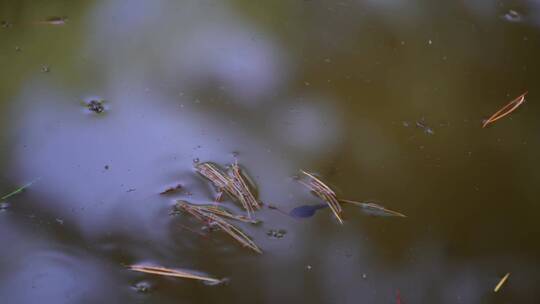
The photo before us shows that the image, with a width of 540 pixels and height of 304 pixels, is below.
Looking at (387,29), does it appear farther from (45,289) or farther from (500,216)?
(45,289)

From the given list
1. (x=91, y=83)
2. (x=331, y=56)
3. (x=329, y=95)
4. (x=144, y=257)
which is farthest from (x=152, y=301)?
(x=331, y=56)

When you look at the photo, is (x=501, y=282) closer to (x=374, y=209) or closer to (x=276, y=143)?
(x=374, y=209)

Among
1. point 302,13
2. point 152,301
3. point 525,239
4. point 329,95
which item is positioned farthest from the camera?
point 302,13

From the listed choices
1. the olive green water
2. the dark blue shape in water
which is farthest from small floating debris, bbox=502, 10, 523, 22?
the dark blue shape in water

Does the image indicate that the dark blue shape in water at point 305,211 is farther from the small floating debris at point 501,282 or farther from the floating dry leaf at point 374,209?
the small floating debris at point 501,282

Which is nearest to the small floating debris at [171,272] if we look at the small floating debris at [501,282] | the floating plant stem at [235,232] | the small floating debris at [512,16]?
the floating plant stem at [235,232]

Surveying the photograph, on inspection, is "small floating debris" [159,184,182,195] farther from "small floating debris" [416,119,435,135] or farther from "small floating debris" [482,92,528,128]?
"small floating debris" [482,92,528,128]

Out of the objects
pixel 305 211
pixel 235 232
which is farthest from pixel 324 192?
pixel 235 232

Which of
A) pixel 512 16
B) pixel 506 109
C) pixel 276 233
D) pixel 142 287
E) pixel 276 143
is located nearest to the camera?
pixel 142 287
